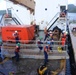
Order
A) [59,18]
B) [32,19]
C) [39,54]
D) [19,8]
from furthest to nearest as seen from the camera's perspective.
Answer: [32,19]
[19,8]
[59,18]
[39,54]

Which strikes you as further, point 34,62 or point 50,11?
point 50,11

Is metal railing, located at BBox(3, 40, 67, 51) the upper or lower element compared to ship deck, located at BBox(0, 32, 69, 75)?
upper

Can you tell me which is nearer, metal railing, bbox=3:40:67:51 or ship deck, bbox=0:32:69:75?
ship deck, bbox=0:32:69:75

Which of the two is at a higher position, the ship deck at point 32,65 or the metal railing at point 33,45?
the metal railing at point 33,45

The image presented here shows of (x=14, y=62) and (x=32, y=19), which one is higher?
(x=32, y=19)

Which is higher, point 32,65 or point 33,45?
point 33,45

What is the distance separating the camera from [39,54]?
16.3 meters

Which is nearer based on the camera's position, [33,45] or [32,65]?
[32,65]

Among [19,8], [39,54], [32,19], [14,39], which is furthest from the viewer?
[32,19]

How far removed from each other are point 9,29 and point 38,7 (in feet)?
27.7

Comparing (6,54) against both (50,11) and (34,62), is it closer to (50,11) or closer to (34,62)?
(34,62)

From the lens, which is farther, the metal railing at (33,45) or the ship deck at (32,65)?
the metal railing at (33,45)

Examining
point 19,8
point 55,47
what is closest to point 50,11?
point 19,8

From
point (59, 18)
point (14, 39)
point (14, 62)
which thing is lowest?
point (14, 62)
